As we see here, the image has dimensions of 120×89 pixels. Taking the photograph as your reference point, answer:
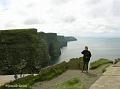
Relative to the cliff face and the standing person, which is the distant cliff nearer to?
the cliff face

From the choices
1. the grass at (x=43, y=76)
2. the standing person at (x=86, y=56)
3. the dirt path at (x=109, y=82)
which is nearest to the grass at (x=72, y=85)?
the dirt path at (x=109, y=82)

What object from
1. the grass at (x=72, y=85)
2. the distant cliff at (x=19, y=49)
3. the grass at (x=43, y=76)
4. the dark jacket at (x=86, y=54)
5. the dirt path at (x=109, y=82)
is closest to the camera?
the dirt path at (x=109, y=82)

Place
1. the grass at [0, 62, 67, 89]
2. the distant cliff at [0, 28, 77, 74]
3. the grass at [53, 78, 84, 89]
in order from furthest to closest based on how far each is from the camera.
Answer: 1. the distant cliff at [0, 28, 77, 74]
2. the grass at [0, 62, 67, 89]
3. the grass at [53, 78, 84, 89]

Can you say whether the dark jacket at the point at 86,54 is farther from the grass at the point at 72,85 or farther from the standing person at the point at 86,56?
the grass at the point at 72,85

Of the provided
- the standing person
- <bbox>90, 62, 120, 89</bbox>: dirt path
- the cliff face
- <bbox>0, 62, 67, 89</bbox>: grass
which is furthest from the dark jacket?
the cliff face

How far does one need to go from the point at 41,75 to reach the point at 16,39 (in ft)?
310

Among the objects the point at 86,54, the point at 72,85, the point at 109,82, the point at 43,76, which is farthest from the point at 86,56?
the point at 109,82

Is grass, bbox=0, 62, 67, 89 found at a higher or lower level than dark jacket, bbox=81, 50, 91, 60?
lower

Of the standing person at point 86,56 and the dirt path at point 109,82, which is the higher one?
the standing person at point 86,56

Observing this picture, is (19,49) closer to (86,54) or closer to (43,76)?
(86,54)

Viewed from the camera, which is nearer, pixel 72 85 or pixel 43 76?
pixel 72 85

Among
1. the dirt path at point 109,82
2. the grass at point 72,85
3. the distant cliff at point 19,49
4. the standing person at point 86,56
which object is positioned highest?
the standing person at point 86,56

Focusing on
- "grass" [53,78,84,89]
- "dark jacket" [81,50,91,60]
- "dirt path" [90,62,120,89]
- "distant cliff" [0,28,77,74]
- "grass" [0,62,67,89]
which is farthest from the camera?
"distant cliff" [0,28,77,74]

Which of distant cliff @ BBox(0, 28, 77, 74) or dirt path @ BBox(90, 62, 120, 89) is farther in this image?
distant cliff @ BBox(0, 28, 77, 74)
